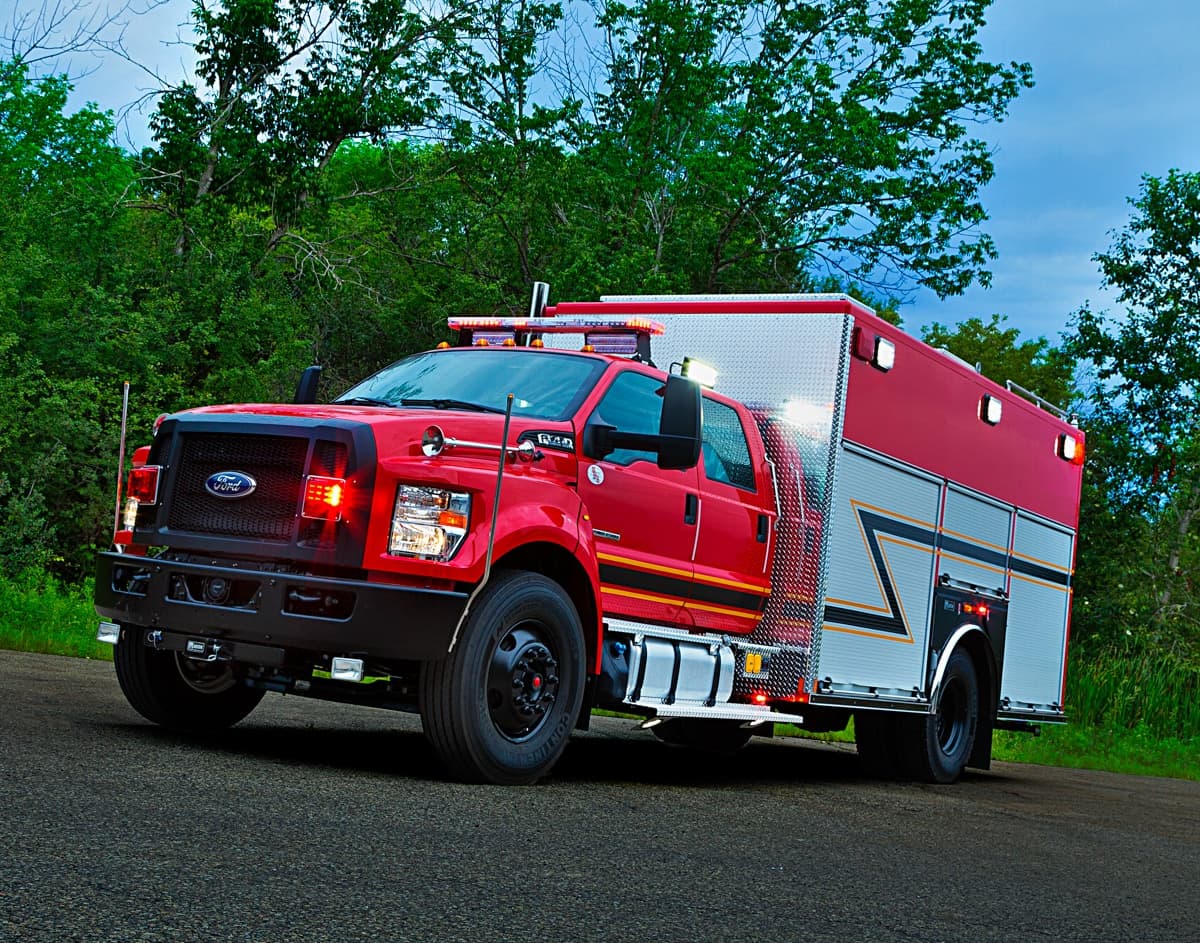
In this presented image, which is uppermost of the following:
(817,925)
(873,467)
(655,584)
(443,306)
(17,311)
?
(443,306)

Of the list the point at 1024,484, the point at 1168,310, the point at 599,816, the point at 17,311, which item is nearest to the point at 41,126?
the point at 17,311

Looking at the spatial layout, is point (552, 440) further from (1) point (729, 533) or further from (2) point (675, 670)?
(1) point (729, 533)

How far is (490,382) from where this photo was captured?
872cm

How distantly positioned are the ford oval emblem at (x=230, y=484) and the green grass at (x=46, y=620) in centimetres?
808

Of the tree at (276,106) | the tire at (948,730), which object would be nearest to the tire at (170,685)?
the tire at (948,730)

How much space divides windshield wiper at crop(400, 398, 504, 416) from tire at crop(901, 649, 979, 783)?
4.90m

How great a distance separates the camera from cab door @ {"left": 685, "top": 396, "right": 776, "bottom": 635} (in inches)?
361

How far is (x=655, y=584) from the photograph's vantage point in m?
8.75

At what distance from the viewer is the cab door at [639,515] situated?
834cm

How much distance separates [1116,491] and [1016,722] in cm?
1739

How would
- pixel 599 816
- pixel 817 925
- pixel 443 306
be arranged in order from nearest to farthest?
pixel 817 925 < pixel 599 816 < pixel 443 306

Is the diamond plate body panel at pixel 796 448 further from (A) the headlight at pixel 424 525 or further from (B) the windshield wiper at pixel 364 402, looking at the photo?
(A) the headlight at pixel 424 525

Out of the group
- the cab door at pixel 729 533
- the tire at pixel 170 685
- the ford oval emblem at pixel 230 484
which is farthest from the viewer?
the cab door at pixel 729 533

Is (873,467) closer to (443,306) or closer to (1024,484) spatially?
(1024,484)
